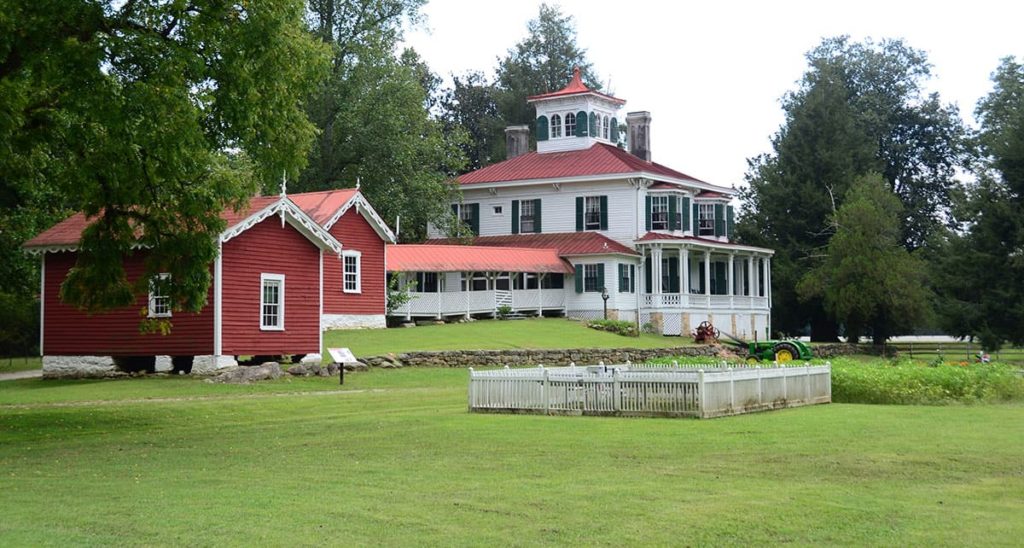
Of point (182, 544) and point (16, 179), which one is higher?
point (16, 179)

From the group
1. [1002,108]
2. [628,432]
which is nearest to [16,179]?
[628,432]

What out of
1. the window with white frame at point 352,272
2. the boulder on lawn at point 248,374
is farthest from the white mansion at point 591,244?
the boulder on lawn at point 248,374

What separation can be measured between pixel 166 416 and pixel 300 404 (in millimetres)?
3177

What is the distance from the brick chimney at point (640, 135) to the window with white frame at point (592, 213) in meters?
8.30

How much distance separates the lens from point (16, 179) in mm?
24594

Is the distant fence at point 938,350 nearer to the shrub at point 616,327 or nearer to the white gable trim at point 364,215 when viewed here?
the shrub at point 616,327

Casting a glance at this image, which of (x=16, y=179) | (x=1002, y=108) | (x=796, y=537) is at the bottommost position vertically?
(x=796, y=537)

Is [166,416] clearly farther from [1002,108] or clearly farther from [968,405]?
[1002,108]

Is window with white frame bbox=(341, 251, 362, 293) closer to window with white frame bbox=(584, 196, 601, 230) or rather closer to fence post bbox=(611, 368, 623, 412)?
window with white frame bbox=(584, 196, 601, 230)

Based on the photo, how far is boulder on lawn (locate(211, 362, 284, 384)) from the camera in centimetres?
3094

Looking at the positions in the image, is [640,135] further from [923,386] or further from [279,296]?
[923,386]

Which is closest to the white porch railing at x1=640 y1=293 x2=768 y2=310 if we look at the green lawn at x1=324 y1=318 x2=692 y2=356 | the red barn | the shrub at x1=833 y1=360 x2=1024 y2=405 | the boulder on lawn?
the green lawn at x1=324 y1=318 x2=692 y2=356

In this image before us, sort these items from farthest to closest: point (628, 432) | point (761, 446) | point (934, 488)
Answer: point (628, 432)
point (761, 446)
point (934, 488)

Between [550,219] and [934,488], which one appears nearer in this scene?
[934,488]
